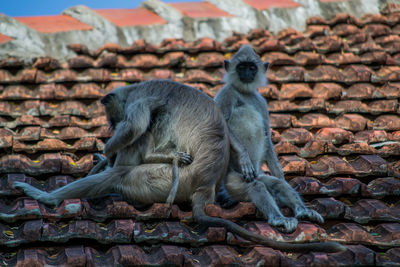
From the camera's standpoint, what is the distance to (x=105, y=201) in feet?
11.6

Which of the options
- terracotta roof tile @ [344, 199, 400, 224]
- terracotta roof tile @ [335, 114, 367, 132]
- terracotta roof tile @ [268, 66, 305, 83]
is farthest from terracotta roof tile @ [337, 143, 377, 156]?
terracotta roof tile @ [268, 66, 305, 83]

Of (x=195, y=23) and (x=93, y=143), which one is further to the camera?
(x=195, y=23)

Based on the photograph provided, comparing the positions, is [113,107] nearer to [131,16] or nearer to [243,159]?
[243,159]

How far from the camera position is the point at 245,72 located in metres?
4.14

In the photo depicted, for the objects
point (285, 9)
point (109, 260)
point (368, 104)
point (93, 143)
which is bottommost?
point (109, 260)

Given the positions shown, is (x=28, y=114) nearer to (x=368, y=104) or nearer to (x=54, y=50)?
(x=54, y=50)

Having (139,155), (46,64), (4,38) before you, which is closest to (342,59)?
(139,155)

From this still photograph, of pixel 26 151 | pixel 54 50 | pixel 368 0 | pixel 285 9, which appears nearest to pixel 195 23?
pixel 285 9

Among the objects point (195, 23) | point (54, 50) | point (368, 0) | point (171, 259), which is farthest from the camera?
point (368, 0)

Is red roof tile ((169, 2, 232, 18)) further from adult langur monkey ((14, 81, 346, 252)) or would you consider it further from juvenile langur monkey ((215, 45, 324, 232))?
adult langur monkey ((14, 81, 346, 252))

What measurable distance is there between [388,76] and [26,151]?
3.73 meters

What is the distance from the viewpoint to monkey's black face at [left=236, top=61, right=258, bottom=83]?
4137 millimetres

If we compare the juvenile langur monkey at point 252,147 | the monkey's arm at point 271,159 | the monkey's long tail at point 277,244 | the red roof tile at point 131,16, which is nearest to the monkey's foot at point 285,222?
the juvenile langur monkey at point 252,147

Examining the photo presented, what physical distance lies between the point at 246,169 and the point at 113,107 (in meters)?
1.10
